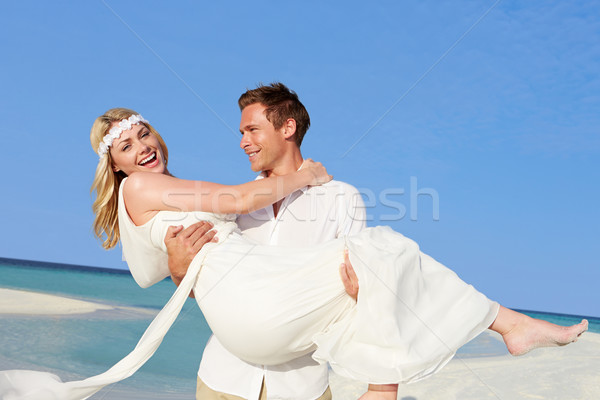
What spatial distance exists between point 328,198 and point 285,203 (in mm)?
266

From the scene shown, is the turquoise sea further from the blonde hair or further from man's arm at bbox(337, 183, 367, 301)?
man's arm at bbox(337, 183, 367, 301)

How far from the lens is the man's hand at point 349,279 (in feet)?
6.96

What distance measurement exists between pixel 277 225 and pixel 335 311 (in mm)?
861

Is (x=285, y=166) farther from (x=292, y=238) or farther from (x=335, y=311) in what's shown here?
(x=335, y=311)

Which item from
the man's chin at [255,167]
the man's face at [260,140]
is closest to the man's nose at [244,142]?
the man's face at [260,140]

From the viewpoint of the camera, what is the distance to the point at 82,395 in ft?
7.66

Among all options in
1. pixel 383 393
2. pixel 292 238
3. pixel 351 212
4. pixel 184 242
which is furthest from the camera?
pixel 351 212

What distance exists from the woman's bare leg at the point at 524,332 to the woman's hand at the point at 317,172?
126 centimetres

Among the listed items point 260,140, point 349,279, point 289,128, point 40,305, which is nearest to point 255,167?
point 260,140

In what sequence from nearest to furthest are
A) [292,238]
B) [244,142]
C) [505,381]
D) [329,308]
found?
[329,308], [292,238], [244,142], [505,381]

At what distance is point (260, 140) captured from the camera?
10.4ft

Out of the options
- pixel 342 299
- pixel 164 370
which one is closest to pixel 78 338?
pixel 164 370

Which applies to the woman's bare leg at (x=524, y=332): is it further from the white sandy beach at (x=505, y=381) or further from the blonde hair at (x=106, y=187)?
the white sandy beach at (x=505, y=381)

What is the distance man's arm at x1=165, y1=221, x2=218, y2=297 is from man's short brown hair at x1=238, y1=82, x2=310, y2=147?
38.6 inches
